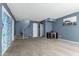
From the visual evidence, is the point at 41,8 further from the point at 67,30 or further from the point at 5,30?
the point at 67,30

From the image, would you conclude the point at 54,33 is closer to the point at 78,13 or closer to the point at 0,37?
the point at 78,13

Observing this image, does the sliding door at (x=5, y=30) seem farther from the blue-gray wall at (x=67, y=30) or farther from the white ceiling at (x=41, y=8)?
the blue-gray wall at (x=67, y=30)

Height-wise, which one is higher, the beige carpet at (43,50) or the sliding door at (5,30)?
the sliding door at (5,30)

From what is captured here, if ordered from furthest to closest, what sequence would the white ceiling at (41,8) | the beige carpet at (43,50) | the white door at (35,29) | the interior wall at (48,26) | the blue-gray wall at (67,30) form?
the white door at (35,29), the interior wall at (48,26), the blue-gray wall at (67,30), the white ceiling at (41,8), the beige carpet at (43,50)

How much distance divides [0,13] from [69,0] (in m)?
2.61

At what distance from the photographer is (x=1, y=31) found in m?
4.21

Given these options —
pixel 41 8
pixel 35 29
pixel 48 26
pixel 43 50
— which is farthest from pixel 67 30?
pixel 35 29

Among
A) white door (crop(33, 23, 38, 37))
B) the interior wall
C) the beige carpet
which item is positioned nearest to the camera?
the beige carpet

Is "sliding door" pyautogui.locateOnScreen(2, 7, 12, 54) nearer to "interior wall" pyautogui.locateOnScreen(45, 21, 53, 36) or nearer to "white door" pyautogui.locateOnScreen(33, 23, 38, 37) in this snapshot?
"interior wall" pyautogui.locateOnScreen(45, 21, 53, 36)

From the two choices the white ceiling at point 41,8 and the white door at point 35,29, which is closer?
the white ceiling at point 41,8

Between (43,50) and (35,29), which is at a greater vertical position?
(35,29)

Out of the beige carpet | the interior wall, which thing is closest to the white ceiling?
the beige carpet

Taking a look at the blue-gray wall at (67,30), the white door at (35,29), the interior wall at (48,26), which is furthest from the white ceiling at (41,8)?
the white door at (35,29)

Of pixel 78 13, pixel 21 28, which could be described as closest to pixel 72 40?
pixel 78 13
